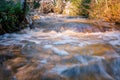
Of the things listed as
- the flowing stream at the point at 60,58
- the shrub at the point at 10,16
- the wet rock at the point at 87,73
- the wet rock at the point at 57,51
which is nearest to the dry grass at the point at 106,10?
the flowing stream at the point at 60,58

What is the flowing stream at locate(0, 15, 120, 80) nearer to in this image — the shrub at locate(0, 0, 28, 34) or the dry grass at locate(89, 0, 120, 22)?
the shrub at locate(0, 0, 28, 34)

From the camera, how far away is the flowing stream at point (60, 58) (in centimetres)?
399

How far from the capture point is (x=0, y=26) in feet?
22.8

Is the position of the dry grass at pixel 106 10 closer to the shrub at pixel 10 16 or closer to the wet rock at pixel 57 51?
the shrub at pixel 10 16

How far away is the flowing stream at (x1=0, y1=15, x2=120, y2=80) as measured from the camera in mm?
3986

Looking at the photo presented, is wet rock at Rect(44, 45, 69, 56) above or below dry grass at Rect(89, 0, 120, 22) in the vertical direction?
below

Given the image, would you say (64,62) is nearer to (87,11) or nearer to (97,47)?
(97,47)

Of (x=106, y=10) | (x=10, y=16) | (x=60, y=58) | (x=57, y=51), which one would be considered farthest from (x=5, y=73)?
(x=106, y=10)

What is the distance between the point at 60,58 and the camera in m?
5.03

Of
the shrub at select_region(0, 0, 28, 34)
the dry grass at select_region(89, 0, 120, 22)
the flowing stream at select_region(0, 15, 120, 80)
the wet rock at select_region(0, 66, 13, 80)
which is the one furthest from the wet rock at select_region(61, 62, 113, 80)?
the dry grass at select_region(89, 0, 120, 22)

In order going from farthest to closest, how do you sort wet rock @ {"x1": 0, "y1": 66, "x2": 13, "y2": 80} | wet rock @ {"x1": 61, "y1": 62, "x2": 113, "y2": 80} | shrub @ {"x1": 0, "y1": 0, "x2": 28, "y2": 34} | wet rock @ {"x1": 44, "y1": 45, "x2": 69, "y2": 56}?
shrub @ {"x1": 0, "y1": 0, "x2": 28, "y2": 34}, wet rock @ {"x1": 44, "y1": 45, "x2": 69, "y2": 56}, wet rock @ {"x1": 61, "y1": 62, "x2": 113, "y2": 80}, wet rock @ {"x1": 0, "y1": 66, "x2": 13, "y2": 80}

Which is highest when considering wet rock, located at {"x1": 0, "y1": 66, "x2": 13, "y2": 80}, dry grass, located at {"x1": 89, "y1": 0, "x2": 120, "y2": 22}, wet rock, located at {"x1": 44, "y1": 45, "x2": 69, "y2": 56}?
dry grass, located at {"x1": 89, "y1": 0, "x2": 120, "y2": 22}

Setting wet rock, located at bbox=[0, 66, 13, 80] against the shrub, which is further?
the shrub

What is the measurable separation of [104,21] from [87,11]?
6.79 feet
